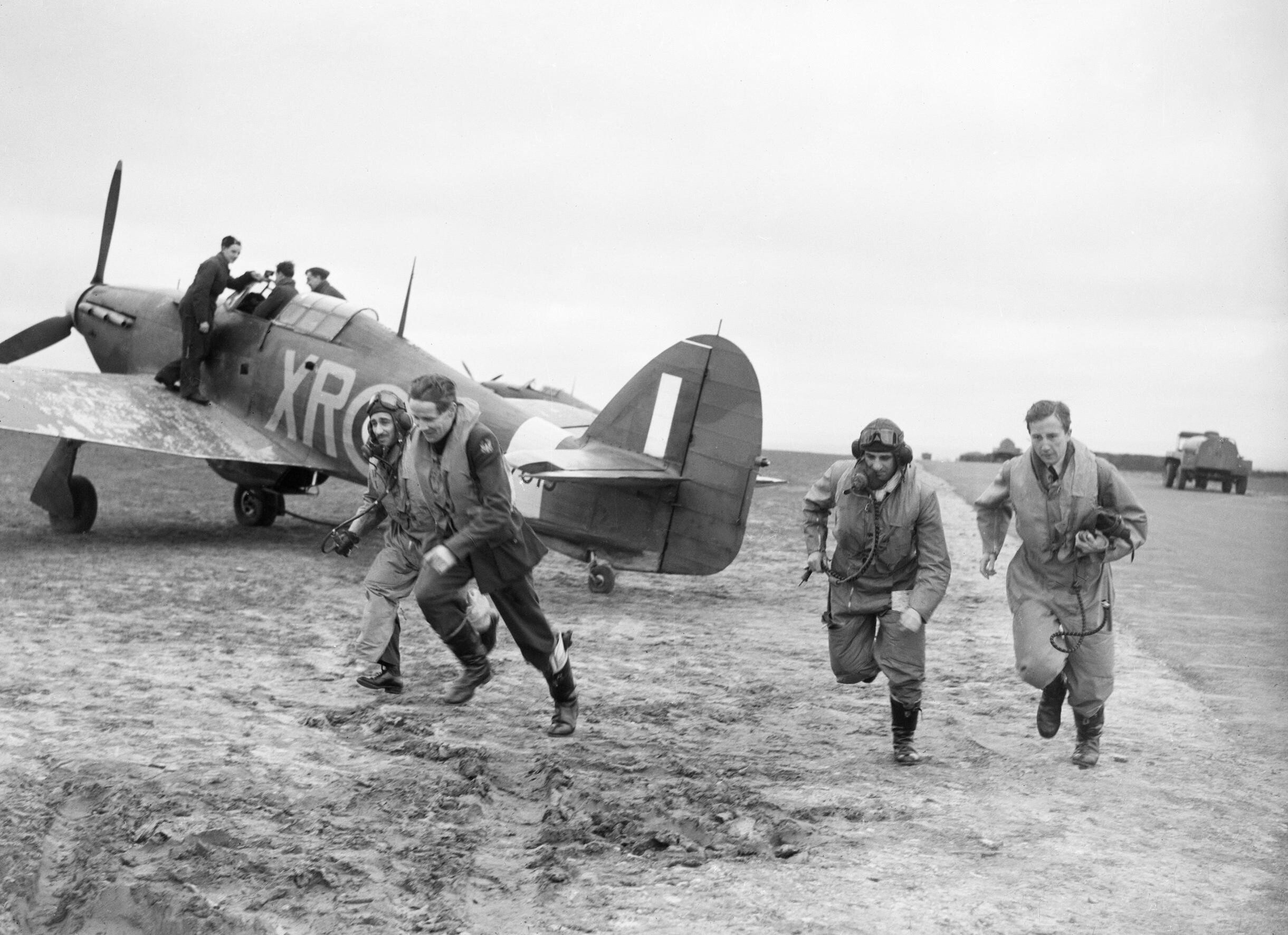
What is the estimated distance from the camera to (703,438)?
11195mm

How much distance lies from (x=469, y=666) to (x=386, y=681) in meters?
0.66

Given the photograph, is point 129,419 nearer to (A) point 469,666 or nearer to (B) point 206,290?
(B) point 206,290

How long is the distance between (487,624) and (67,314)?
1363 cm

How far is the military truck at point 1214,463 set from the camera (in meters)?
39.4

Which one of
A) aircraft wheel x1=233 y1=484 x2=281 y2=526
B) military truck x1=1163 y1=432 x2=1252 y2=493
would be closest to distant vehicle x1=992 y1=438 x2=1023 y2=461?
military truck x1=1163 y1=432 x2=1252 y2=493

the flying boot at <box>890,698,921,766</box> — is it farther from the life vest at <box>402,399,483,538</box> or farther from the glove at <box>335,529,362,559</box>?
the glove at <box>335,529,362,559</box>

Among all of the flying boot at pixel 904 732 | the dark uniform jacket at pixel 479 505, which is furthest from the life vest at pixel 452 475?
the flying boot at pixel 904 732

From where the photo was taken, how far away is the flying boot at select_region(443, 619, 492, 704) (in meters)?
7.09

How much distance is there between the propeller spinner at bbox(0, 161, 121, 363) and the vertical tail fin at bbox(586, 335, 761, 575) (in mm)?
10356

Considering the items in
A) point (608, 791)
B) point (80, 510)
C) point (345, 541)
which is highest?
point (345, 541)

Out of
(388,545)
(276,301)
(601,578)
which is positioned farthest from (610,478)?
(276,301)

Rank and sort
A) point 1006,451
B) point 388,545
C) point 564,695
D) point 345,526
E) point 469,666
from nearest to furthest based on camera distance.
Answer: point 564,695 < point 469,666 < point 345,526 < point 388,545 < point 1006,451

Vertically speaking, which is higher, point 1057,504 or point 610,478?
point 1057,504

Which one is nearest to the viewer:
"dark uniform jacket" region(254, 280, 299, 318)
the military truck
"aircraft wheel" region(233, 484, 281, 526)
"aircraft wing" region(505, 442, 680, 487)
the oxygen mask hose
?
the oxygen mask hose
